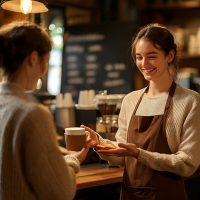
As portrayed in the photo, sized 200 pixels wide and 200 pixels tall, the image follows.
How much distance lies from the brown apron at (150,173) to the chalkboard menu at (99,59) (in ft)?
6.52

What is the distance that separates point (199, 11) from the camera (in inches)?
160

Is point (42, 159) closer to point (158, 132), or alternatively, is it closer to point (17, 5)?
point (158, 132)

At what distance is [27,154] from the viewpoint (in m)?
0.95

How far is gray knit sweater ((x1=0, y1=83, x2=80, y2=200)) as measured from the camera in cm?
95

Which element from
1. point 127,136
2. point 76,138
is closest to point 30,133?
point 76,138

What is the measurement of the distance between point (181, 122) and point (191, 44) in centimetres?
283

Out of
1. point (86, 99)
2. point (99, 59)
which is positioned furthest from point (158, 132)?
point (99, 59)

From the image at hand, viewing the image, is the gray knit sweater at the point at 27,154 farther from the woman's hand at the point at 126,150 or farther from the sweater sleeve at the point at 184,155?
the sweater sleeve at the point at 184,155

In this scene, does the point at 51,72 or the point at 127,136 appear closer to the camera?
the point at 127,136

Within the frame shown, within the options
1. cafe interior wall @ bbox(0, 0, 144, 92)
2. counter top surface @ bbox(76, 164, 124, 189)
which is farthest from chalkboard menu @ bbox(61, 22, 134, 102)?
counter top surface @ bbox(76, 164, 124, 189)

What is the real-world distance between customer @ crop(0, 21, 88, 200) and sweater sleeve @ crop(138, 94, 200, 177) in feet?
1.88

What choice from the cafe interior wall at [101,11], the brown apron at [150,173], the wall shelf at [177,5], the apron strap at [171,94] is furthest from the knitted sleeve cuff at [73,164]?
the wall shelf at [177,5]

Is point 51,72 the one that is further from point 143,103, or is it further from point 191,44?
point 143,103

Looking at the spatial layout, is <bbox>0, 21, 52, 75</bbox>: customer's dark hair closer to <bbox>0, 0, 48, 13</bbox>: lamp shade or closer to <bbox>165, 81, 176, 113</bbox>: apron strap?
<bbox>0, 0, 48, 13</bbox>: lamp shade
